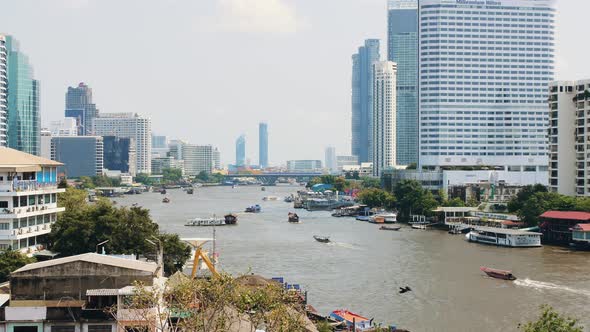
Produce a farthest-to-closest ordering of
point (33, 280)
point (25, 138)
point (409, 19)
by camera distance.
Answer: point (409, 19)
point (25, 138)
point (33, 280)

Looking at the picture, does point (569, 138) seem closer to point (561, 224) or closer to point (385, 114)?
point (561, 224)

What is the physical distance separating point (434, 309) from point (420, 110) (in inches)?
2105

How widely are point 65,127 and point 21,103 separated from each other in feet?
234

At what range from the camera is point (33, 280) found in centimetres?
1216

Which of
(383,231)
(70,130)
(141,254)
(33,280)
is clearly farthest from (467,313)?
(70,130)

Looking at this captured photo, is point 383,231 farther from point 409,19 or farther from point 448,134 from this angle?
point 409,19

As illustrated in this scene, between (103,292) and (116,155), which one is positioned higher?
(116,155)

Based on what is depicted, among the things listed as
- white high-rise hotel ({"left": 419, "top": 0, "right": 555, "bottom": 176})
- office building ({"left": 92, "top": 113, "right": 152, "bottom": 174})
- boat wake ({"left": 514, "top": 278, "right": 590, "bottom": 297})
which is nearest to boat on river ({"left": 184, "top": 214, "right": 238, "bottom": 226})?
white high-rise hotel ({"left": 419, "top": 0, "right": 555, "bottom": 176})

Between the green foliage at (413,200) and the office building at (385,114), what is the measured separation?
261 feet

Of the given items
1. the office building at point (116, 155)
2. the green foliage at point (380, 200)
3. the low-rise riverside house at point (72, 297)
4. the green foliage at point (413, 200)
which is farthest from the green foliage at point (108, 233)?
the office building at point (116, 155)

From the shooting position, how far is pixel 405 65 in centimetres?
16188

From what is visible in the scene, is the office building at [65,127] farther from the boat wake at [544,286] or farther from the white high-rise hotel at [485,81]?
the boat wake at [544,286]

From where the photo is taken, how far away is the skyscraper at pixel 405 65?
154 metres

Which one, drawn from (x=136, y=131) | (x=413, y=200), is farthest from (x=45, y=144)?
(x=413, y=200)
